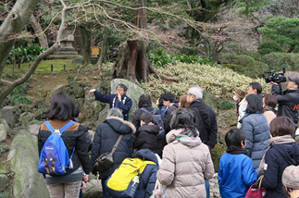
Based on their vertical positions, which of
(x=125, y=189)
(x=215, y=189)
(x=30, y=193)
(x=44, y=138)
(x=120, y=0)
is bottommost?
(x=215, y=189)

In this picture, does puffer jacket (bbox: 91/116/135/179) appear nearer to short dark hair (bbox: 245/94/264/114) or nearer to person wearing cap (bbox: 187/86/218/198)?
person wearing cap (bbox: 187/86/218/198)

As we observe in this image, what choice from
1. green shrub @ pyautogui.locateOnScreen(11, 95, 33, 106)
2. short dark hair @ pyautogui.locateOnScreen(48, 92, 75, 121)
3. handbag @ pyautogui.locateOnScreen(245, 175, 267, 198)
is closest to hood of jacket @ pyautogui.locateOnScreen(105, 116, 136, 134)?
short dark hair @ pyautogui.locateOnScreen(48, 92, 75, 121)

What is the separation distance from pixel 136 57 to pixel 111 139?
7.30 m

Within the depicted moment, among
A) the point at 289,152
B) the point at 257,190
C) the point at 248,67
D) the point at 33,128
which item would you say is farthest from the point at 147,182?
the point at 248,67

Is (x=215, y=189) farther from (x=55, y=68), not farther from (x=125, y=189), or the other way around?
(x=55, y=68)

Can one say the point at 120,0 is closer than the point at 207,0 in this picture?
Yes

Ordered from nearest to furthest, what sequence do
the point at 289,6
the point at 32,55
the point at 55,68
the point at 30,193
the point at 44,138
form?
the point at 44,138 < the point at 30,193 < the point at 55,68 < the point at 32,55 < the point at 289,6

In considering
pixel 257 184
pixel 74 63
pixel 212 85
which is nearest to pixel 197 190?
pixel 257 184

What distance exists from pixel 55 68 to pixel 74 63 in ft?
6.00

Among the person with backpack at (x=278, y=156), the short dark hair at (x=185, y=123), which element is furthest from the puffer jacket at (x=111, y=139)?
the person with backpack at (x=278, y=156)

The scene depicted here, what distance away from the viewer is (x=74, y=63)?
746 inches

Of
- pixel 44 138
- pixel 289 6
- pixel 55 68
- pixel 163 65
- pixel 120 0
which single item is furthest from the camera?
pixel 289 6

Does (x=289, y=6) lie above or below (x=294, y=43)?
above

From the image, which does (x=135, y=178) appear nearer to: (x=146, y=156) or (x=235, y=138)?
(x=146, y=156)
